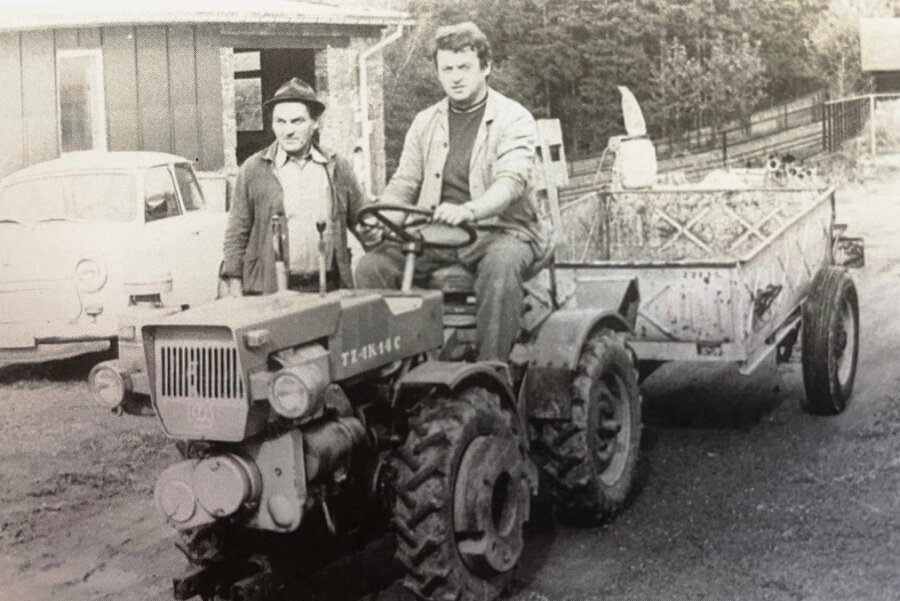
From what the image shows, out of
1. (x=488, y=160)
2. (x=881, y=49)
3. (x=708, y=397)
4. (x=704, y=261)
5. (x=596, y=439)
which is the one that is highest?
(x=881, y=49)

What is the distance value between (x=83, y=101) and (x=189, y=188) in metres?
0.93

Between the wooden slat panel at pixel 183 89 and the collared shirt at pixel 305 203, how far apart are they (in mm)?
4771

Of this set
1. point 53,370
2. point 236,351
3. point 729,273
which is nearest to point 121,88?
point 53,370

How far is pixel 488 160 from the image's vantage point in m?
4.23

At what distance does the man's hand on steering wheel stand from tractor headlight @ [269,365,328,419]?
821 mm

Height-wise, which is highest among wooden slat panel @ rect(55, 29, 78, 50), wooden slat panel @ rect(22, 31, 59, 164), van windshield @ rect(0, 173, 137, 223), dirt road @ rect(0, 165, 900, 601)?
wooden slat panel @ rect(55, 29, 78, 50)

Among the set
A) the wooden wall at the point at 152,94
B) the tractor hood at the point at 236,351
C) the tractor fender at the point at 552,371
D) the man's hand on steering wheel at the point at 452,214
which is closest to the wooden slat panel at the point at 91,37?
the wooden wall at the point at 152,94

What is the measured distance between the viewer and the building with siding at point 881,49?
5.93m

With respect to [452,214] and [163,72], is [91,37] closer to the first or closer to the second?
[163,72]

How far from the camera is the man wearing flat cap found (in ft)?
14.4

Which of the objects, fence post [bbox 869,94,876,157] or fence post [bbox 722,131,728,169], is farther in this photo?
fence post [bbox 722,131,728,169]

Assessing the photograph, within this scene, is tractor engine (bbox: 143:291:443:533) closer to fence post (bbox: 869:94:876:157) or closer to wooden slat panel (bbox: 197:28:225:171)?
fence post (bbox: 869:94:876:157)

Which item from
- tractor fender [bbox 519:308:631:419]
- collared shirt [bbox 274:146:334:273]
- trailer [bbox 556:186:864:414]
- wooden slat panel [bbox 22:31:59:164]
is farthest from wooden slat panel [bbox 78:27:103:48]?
tractor fender [bbox 519:308:631:419]

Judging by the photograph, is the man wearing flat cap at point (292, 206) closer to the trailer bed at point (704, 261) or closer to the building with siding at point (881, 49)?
the trailer bed at point (704, 261)
